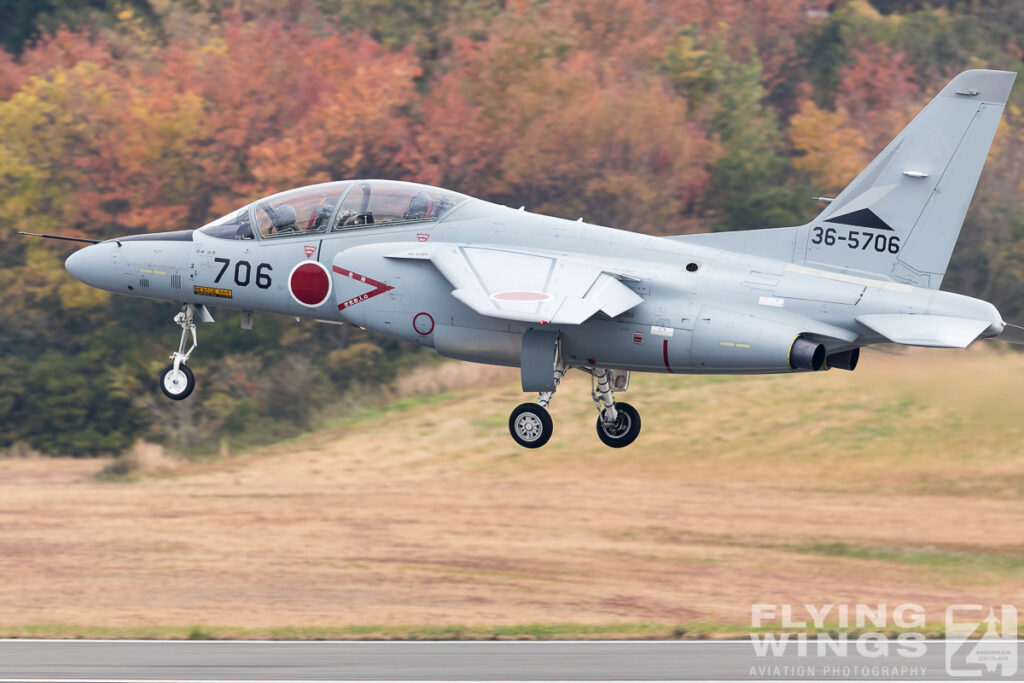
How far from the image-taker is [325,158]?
176 feet

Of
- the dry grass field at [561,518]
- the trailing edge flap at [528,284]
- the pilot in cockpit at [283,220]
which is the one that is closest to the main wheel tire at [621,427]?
the trailing edge flap at [528,284]

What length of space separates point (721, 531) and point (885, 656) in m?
11.3

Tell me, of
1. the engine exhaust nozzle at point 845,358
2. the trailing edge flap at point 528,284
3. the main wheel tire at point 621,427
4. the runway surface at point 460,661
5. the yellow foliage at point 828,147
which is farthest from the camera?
the yellow foliage at point 828,147

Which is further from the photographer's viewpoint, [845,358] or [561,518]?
[561,518]

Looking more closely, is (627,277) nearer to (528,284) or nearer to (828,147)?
(528,284)

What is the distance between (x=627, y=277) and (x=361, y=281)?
13.4 ft

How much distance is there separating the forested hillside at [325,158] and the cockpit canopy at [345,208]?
29052 mm

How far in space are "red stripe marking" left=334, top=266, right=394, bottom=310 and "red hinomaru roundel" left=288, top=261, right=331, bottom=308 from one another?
28 centimetres

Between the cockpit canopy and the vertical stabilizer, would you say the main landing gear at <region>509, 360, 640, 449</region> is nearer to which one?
the cockpit canopy

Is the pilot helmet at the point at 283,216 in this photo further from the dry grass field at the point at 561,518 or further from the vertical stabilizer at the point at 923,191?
the dry grass field at the point at 561,518

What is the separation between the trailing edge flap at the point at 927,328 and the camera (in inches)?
753

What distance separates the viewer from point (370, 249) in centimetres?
Result: 2200

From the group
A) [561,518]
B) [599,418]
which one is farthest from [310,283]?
[561,518]

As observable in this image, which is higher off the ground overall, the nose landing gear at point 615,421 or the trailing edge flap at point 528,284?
the trailing edge flap at point 528,284
